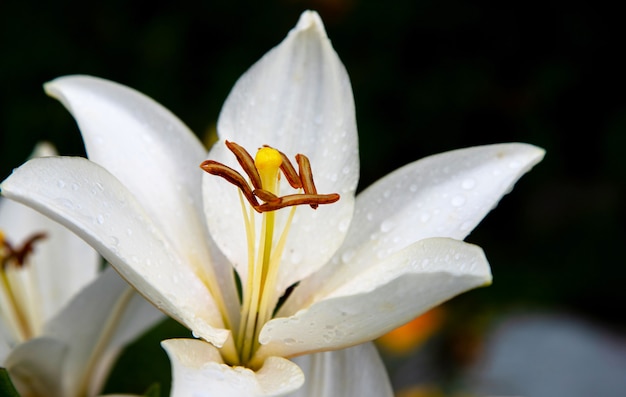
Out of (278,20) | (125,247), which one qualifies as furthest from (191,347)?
(278,20)

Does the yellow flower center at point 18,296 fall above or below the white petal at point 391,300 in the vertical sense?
below

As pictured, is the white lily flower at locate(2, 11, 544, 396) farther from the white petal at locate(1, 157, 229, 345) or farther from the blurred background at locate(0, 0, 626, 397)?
the blurred background at locate(0, 0, 626, 397)

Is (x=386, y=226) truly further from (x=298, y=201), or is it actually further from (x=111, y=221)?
(x=111, y=221)

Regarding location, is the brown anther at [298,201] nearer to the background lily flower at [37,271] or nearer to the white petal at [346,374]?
the white petal at [346,374]

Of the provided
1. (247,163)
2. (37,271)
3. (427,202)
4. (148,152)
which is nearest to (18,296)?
(37,271)

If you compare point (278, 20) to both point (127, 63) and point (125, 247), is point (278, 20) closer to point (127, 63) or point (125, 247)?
point (127, 63)

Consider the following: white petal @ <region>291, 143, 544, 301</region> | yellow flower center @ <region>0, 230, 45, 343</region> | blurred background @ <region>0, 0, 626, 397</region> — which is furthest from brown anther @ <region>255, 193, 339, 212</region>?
blurred background @ <region>0, 0, 626, 397</region>

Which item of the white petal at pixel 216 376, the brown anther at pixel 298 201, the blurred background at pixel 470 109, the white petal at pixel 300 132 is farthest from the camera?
the blurred background at pixel 470 109

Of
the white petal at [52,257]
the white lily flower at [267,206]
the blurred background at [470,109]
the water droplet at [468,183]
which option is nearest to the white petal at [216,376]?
the white lily flower at [267,206]
